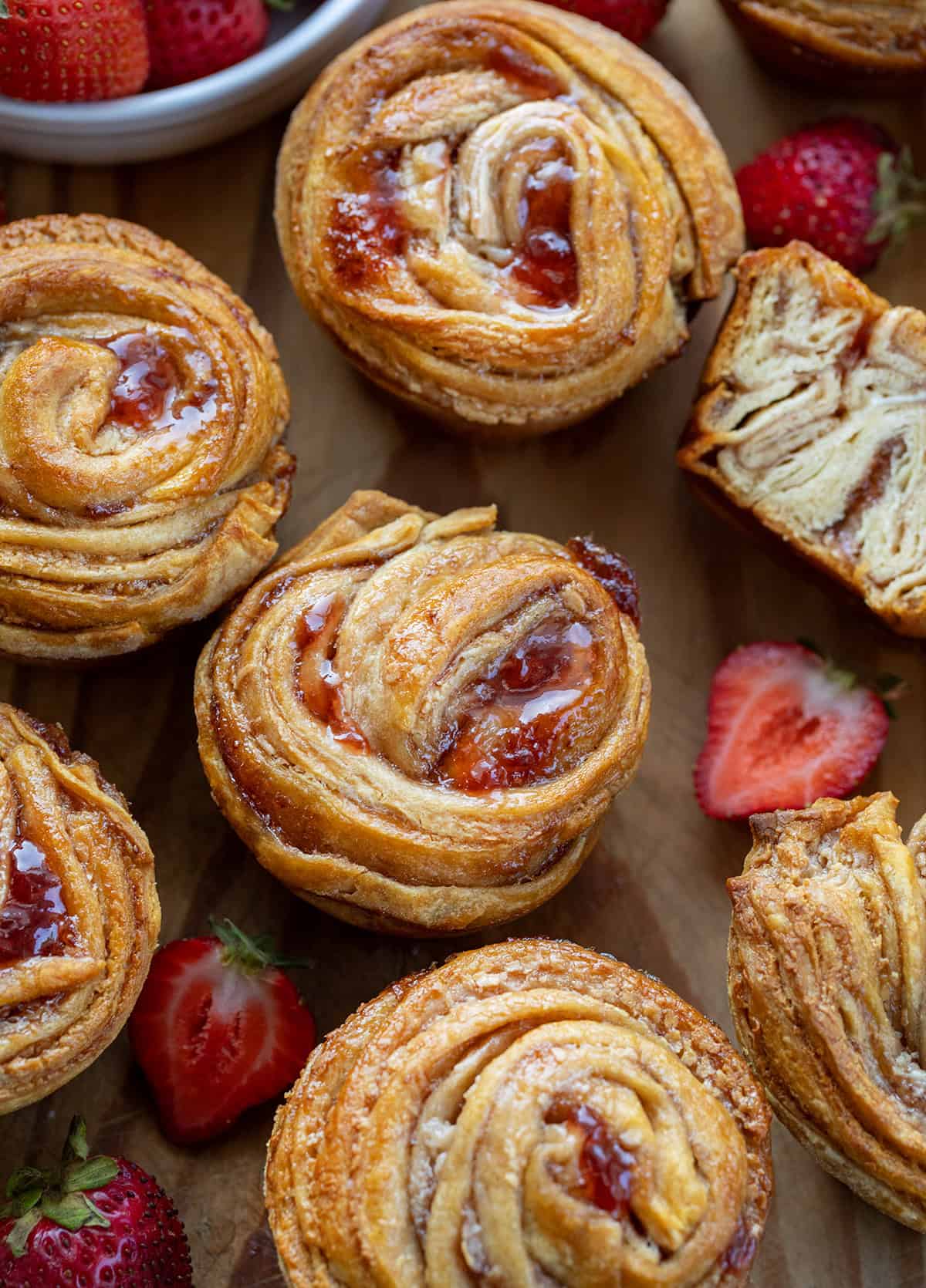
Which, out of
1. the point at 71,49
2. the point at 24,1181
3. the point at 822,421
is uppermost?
the point at 71,49

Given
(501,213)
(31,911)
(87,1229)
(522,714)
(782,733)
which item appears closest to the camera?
(31,911)

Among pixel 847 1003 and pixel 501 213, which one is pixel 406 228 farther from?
pixel 847 1003

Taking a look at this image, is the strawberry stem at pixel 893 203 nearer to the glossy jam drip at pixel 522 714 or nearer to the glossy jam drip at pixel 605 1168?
the glossy jam drip at pixel 522 714

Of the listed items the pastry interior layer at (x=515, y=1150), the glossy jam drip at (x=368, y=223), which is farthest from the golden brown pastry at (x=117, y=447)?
the pastry interior layer at (x=515, y=1150)

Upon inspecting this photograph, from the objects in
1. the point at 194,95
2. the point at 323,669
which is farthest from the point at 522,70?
the point at 323,669

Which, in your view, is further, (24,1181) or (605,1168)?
(24,1181)

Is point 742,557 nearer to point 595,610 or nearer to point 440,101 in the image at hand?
point 595,610
